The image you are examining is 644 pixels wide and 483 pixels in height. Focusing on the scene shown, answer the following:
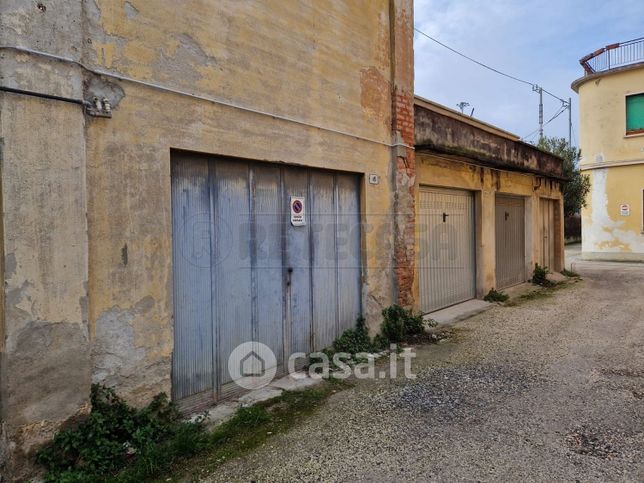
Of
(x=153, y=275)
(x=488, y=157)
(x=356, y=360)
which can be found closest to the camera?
(x=153, y=275)

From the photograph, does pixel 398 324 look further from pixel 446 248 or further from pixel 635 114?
pixel 635 114

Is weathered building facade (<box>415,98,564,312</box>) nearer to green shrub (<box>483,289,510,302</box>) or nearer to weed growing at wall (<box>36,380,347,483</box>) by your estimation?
green shrub (<box>483,289,510,302</box>)

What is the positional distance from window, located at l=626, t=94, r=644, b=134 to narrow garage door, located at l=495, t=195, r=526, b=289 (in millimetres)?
9771

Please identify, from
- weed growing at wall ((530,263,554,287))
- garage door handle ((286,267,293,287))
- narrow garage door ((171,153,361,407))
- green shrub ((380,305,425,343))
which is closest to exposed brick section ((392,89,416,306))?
green shrub ((380,305,425,343))

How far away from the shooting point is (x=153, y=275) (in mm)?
3492

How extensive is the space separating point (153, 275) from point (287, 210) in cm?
173

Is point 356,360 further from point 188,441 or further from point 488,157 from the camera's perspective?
point 488,157

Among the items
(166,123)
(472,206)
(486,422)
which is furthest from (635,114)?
(166,123)

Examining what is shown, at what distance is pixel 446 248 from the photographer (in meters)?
8.09

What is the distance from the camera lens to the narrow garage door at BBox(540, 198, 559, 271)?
1216cm

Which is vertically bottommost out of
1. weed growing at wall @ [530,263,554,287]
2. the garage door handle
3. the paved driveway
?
the paved driveway

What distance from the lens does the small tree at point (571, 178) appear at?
571 inches

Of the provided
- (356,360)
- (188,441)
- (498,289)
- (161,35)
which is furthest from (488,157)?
(188,441)

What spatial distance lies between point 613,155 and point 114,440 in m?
19.8
